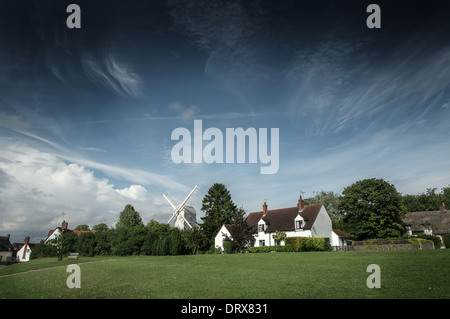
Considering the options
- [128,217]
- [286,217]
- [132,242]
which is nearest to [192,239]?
[132,242]

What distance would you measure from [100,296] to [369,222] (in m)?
47.3

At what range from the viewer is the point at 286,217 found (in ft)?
170

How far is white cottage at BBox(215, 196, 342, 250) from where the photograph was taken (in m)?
47.8

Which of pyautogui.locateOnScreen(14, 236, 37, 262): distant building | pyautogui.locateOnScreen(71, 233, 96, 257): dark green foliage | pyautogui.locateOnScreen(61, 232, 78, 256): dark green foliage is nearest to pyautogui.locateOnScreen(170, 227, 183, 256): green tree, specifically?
pyautogui.locateOnScreen(71, 233, 96, 257): dark green foliage

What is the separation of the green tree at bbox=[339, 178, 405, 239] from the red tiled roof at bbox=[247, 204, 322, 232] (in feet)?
20.5

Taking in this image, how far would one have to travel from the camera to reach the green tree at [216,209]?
60.1 meters

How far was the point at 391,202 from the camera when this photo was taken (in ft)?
156

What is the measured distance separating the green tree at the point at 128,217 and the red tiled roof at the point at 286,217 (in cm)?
3729

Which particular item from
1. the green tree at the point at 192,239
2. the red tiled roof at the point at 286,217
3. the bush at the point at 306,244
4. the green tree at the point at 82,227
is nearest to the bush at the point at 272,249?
the bush at the point at 306,244

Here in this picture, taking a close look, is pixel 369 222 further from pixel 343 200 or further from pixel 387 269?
pixel 387 269

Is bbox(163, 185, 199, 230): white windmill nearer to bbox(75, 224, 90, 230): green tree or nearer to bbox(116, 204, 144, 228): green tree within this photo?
bbox(116, 204, 144, 228): green tree

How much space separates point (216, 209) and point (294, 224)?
61.5 ft

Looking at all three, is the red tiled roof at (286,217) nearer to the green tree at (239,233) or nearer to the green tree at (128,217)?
the green tree at (239,233)
